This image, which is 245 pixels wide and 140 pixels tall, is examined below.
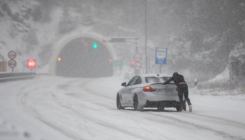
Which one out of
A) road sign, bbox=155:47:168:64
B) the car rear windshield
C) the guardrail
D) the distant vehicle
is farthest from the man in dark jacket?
the guardrail

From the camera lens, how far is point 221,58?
40.0 meters

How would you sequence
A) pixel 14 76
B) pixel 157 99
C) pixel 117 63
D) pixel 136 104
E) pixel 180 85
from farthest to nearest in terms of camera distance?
pixel 117 63 → pixel 14 76 → pixel 136 104 → pixel 180 85 → pixel 157 99

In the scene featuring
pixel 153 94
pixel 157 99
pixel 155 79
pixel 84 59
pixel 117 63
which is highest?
pixel 84 59

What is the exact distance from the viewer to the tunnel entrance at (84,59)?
196ft

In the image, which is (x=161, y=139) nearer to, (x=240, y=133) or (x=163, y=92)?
(x=240, y=133)

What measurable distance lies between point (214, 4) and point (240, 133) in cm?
3554

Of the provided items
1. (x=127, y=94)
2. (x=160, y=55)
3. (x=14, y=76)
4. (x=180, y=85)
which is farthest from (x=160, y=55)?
(x=14, y=76)

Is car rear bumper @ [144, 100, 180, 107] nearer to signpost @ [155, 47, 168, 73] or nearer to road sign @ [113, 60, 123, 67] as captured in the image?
signpost @ [155, 47, 168, 73]

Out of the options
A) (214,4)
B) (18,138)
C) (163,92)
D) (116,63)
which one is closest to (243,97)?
(163,92)

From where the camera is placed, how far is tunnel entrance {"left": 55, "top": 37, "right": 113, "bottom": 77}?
59750 mm

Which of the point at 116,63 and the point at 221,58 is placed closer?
the point at 221,58

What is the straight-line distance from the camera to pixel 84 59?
68688mm

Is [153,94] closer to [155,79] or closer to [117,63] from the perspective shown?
[155,79]

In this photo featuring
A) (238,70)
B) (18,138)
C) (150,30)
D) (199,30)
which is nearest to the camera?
(18,138)
